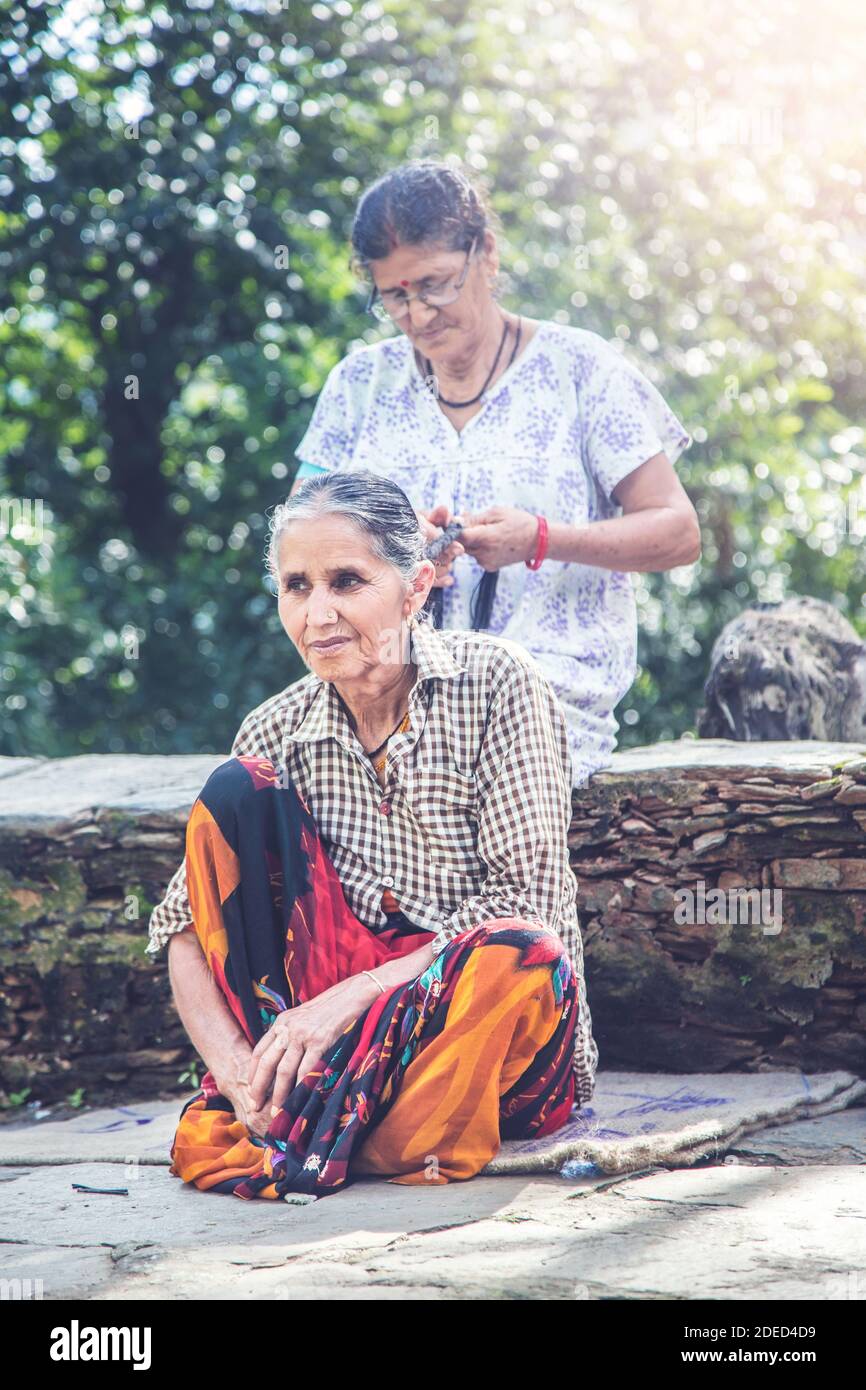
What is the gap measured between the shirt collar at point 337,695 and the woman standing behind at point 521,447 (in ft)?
1.25

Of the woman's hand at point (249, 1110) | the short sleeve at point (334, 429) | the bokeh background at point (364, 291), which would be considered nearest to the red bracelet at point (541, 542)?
the short sleeve at point (334, 429)

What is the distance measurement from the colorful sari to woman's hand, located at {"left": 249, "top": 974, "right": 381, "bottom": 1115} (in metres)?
0.02

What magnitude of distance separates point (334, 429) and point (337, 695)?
1020 mm

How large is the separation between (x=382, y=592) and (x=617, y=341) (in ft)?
15.0

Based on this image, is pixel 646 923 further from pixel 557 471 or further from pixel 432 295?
pixel 432 295

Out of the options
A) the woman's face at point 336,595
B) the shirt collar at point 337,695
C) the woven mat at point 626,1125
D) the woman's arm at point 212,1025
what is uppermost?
the woman's face at point 336,595

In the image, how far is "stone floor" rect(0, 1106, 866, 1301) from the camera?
1.86m

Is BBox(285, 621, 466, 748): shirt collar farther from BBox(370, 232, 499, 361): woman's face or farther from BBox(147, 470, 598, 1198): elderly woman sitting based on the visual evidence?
BBox(370, 232, 499, 361): woman's face

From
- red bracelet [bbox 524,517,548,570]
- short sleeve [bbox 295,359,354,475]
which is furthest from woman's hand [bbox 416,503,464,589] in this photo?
short sleeve [bbox 295,359,354,475]

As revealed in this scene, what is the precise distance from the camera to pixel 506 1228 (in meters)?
2.14

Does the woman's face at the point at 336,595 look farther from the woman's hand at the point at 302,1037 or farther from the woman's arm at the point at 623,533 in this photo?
the woman's hand at the point at 302,1037

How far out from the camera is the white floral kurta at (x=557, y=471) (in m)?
3.33

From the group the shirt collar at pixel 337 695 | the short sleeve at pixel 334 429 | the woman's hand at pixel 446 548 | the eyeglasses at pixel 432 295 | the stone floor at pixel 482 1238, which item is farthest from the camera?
the short sleeve at pixel 334 429
